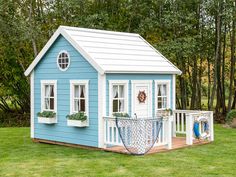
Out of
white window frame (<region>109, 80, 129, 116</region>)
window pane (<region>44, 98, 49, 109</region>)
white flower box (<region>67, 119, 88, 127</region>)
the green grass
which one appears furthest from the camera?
window pane (<region>44, 98, 49, 109</region>)

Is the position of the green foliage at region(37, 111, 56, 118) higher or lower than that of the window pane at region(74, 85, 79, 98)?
lower

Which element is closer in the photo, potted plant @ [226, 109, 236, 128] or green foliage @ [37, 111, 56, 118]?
green foliage @ [37, 111, 56, 118]

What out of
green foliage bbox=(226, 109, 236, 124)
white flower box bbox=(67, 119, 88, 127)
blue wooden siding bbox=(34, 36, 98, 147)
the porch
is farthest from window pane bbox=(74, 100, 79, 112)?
green foliage bbox=(226, 109, 236, 124)

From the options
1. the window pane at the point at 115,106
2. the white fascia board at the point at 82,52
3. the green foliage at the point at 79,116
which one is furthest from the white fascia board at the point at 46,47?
the window pane at the point at 115,106

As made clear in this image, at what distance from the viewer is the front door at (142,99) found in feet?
38.3

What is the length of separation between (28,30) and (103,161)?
35.7ft

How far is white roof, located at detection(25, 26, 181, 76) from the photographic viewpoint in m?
11.1

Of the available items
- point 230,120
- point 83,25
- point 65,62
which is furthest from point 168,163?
point 83,25

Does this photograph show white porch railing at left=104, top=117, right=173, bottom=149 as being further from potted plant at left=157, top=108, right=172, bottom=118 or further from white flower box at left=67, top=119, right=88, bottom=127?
potted plant at left=157, top=108, right=172, bottom=118

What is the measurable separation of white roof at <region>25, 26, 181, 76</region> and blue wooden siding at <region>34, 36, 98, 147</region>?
0.82ft

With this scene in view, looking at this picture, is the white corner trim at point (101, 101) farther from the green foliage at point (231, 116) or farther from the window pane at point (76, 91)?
the green foliage at point (231, 116)

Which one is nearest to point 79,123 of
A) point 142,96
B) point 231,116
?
point 142,96

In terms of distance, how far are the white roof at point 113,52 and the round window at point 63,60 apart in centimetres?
48

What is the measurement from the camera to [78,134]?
11555mm
